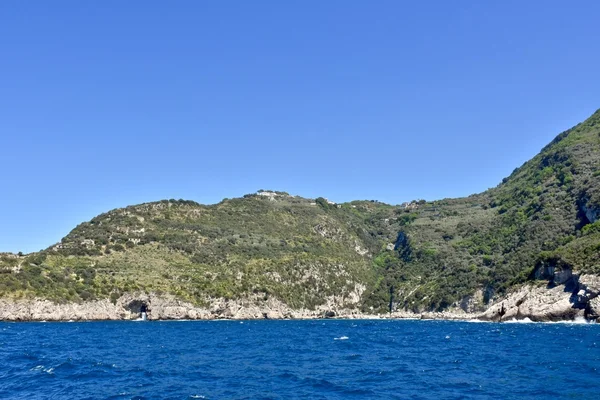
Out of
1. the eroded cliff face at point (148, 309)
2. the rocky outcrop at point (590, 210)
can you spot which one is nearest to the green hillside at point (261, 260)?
the rocky outcrop at point (590, 210)

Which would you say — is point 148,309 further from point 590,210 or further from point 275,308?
point 590,210

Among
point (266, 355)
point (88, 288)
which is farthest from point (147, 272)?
point (266, 355)

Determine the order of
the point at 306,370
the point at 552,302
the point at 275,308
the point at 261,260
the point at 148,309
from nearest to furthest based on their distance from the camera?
the point at 306,370 < the point at 552,302 < the point at 148,309 < the point at 275,308 < the point at 261,260

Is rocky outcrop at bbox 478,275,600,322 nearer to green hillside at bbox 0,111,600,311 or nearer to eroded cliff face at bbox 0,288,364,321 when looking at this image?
green hillside at bbox 0,111,600,311

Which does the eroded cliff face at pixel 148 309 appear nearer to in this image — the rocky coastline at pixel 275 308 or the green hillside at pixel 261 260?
the rocky coastline at pixel 275 308

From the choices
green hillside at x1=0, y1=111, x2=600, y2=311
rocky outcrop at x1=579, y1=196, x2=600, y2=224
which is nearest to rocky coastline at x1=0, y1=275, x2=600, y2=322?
green hillside at x1=0, y1=111, x2=600, y2=311

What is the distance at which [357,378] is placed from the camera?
132ft

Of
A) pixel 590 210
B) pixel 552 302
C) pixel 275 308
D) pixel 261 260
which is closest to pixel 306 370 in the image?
pixel 552 302

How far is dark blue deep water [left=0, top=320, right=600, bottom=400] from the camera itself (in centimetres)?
3425

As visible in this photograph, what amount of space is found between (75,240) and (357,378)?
150 meters

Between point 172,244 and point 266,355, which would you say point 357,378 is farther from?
point 172,244

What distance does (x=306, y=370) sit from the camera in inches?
1757

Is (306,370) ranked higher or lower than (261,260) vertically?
lower

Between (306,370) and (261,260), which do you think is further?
(261,260)
